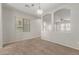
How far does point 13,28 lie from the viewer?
9.62 feet

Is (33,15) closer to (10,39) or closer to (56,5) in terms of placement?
(56,5)

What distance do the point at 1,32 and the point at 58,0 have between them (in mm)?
2132

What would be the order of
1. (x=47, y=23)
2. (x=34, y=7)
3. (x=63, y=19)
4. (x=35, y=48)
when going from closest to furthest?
(x=34, y=7)
(x=35, y=48)
(x=63, y=19)
(x=47, y=23)

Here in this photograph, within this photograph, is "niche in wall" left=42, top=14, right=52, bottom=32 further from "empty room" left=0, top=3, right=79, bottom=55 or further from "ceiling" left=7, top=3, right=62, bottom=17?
"ceiling" left=7, top=3, right=62, bottom=17

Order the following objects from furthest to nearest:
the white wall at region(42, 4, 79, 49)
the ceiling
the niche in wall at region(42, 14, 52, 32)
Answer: the niche in wall at region(42, 14, 52, 32)
the white wall at region(42, 4, 79, 49)
the ceiling

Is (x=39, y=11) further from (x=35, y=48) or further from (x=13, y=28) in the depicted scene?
(x=35, y=48)

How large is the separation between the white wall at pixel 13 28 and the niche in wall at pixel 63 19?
0.79 m

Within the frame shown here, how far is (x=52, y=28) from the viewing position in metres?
3.19

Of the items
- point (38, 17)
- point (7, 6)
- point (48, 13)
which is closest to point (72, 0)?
point (48, 13)

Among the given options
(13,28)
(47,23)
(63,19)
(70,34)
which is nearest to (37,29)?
(47,23)

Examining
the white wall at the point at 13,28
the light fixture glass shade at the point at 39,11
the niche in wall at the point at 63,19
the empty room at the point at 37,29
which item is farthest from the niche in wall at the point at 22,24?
the niche in wall at the point at 63,19

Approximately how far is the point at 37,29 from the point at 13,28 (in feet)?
2.68

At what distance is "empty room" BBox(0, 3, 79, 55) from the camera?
2766mm

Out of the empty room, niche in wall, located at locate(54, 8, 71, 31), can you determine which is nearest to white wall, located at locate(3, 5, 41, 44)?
the empty room
